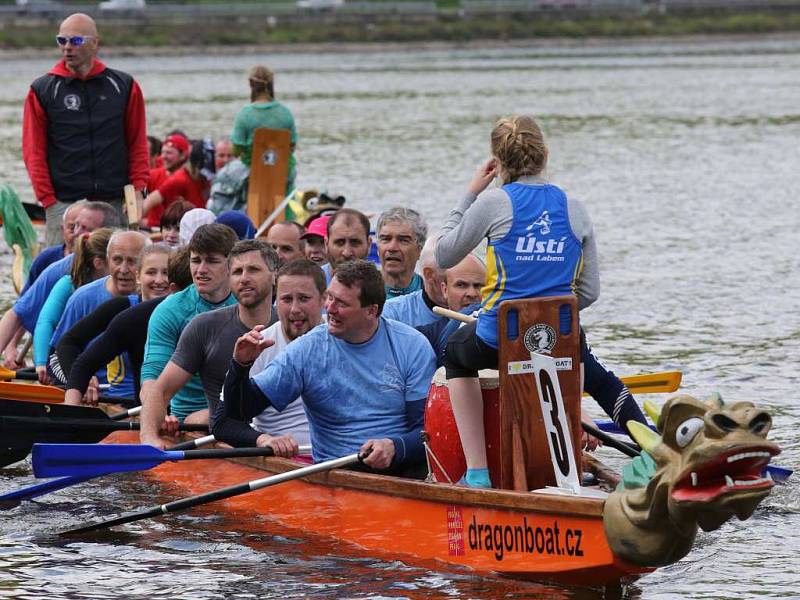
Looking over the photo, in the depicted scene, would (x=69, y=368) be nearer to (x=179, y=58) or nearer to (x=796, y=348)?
(x=796, y=348)

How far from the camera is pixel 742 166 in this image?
32.2 meters

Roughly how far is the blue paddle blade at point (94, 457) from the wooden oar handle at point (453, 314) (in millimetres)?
1593

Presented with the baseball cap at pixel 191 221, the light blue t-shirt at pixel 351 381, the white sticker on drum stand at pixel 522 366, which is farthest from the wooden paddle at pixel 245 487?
the baseball cap at pixel 191 221

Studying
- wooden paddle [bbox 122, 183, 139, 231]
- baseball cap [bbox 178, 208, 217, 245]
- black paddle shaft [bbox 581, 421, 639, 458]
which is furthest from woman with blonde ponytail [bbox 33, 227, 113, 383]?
black paddle shaft [bbox 581, 421, 639, 458]

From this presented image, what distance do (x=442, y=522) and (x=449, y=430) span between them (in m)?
0.50

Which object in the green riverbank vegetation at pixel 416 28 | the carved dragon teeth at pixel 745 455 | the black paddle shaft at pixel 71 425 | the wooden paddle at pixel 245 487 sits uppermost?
the green riverbank vegetation at pixel 416 28

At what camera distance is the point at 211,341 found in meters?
9.77

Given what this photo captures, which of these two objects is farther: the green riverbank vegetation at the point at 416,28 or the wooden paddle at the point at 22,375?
the green riverbank vegetation at the point at 416,28

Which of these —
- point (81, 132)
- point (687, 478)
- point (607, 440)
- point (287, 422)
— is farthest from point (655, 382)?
point (81, 132)

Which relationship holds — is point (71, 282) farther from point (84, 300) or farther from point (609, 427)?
point (609, 427)

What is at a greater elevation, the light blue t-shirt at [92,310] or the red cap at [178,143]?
the red cap at [178,143]

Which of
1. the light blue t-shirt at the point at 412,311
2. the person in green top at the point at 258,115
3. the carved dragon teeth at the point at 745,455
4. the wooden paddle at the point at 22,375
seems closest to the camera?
the carved dragon teeth at the point at 745,455

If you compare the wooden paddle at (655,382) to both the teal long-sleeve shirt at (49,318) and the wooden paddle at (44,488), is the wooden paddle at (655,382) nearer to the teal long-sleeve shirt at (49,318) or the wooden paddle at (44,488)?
the wooden paddle at (44,488)

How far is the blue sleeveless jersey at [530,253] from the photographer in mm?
8180
